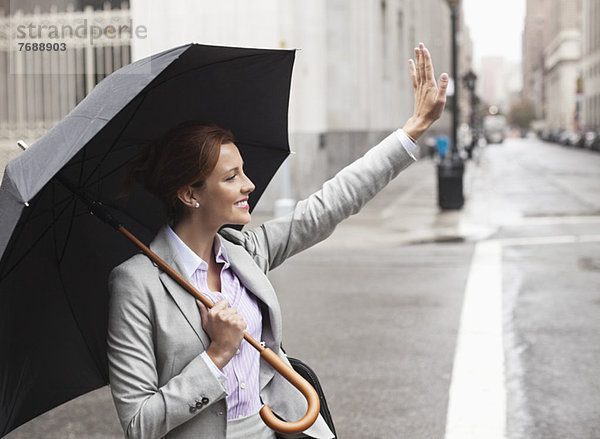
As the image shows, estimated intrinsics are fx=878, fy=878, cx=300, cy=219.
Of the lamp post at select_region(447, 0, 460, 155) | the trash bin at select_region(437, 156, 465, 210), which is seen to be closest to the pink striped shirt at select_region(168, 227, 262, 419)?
the trash bin at select_region(437, 156, 465, 210)

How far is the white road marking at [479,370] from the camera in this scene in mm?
5398

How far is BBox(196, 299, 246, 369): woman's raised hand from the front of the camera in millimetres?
2307

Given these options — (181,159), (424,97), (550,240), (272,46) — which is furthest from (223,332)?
(272,46)

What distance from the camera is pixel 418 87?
2826mm

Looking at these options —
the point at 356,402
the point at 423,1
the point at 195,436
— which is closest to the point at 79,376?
the point at 195,436

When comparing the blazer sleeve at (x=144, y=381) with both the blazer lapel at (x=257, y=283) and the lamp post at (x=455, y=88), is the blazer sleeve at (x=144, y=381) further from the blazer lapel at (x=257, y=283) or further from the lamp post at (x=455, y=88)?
the lamp post at (x=455, y=88)

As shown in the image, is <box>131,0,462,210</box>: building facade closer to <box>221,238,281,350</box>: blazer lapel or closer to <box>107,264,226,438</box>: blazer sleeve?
<box>221,238,281,350</box>: blazer lapel

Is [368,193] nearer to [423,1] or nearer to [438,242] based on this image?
[438,242]

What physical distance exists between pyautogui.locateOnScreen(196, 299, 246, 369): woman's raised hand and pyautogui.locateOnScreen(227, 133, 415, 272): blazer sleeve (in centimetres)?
49

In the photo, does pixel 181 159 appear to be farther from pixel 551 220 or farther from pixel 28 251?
pixel 551 220

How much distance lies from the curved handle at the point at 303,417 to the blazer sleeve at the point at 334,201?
0.45m

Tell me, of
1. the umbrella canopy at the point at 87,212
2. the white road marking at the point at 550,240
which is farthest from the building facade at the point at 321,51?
the umbrella canopy at the point at 87,212

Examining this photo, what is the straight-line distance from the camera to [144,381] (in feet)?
7.64

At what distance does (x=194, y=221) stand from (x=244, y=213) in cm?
15
